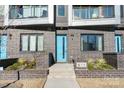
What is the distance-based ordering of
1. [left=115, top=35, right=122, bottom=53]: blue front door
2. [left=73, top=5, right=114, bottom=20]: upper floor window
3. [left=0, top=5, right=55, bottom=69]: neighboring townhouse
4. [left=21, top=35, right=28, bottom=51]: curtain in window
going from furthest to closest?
1. [left=115, top=35, right=122, bottom=53]: blue front door
2. [left=21, top=35, right=28, bottom=51]: curtain in window
3. [left=73, top=5, right=114, bottom=20]: upper floor window
4. [left=0, top=5, right=55, bottom=69]: neighboring townhouse

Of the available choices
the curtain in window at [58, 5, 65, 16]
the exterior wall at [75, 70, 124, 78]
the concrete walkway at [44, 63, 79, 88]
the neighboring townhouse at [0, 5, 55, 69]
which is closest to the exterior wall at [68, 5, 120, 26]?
the curtain in window at [58, 5, 65, 16]

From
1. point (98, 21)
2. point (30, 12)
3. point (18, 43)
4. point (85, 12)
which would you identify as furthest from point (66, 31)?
point (18, 43)

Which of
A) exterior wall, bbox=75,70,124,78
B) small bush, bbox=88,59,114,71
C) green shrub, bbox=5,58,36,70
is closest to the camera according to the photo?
exterior wall, bbox=75,70,124,78

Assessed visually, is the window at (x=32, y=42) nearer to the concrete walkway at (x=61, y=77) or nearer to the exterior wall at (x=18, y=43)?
the exterior wall at (x=18, y=43)

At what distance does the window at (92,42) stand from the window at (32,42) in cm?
370

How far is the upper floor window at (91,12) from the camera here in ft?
81.3

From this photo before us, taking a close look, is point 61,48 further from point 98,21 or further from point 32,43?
point 98,21

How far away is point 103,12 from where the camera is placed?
24906 mm

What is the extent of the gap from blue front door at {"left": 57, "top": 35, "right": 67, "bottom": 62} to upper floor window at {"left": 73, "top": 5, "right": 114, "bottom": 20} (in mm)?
2331

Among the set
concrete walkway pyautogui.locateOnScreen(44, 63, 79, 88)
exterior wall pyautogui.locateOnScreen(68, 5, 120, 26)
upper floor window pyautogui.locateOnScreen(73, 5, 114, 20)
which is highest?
upper floor window pyautogui.locateOnScreen(73, 5, 114, 20)

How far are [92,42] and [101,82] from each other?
10077mm

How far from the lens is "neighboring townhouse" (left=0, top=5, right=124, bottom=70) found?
24562 mm

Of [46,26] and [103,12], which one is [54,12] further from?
[103,12]

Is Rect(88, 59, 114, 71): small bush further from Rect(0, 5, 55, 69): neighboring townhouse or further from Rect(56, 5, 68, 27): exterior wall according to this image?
Rect(56, 5, 68, 27): exterior wall
